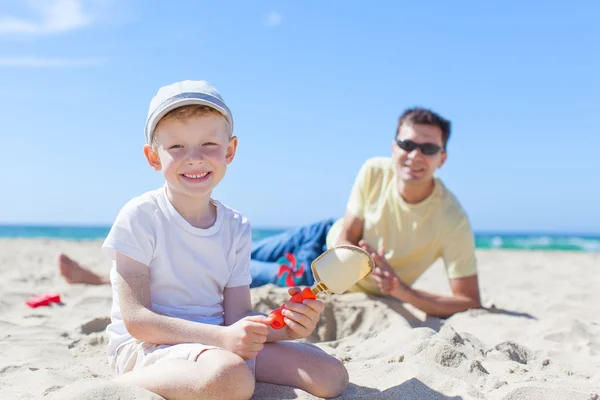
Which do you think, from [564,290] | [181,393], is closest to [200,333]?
[181,393]

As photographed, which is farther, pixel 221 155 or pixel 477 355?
pixel 477 355

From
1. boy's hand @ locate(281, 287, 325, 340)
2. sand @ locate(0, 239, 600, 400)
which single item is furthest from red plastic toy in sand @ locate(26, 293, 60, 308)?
boy's hand @ locate(281, 287, 325, 340)

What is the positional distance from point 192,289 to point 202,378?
0.49m

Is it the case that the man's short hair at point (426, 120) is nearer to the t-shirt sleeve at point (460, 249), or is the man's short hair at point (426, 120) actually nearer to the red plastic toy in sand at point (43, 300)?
the t-shirt sleeve at point (460, 249)

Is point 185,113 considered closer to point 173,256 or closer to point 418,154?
point 173,256

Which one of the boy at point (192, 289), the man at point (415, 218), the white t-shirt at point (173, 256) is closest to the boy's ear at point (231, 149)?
the boy at point (192, 289)

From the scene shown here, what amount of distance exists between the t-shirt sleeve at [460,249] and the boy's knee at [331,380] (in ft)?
7.42

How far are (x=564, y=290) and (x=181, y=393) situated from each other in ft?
14.6

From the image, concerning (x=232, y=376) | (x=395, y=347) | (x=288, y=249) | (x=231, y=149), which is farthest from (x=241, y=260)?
(x=288, y=249)

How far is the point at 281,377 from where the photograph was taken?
7.41ft

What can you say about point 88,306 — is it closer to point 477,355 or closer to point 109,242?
point 109,242

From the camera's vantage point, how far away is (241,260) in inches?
98.0

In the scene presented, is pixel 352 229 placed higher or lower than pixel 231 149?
lower

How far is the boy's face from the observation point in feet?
7.28
